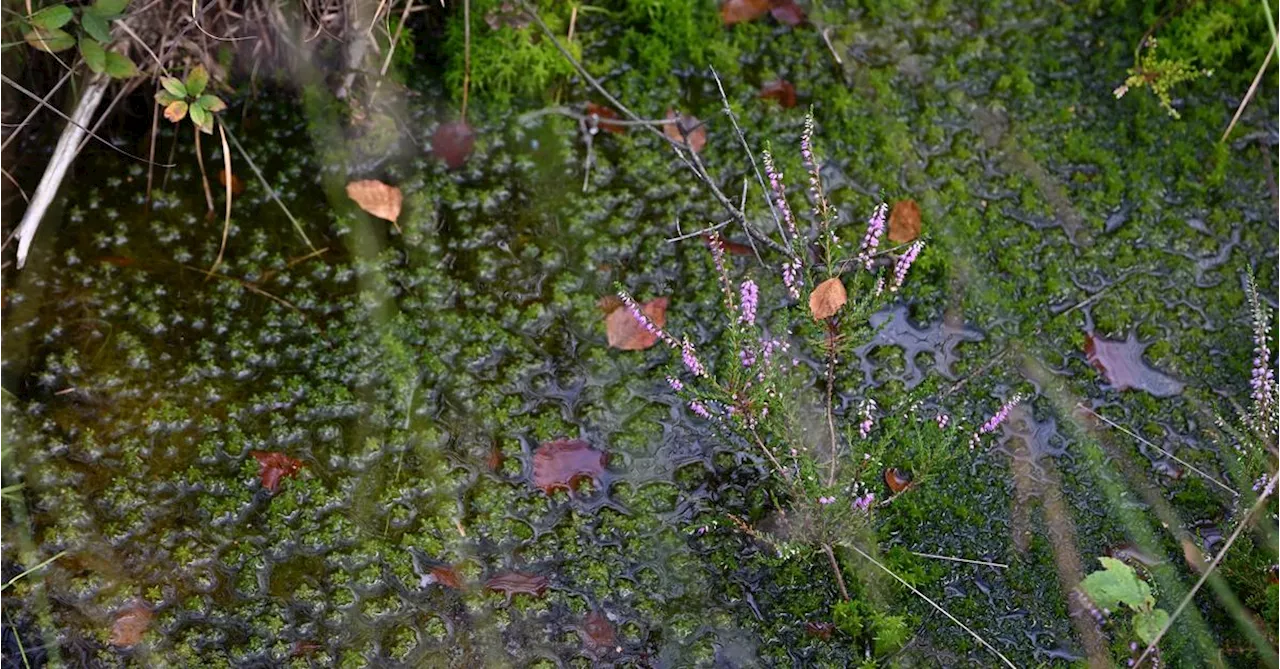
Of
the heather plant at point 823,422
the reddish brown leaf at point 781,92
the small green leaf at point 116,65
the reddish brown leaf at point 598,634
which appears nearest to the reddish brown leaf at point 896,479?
the heather plant at point 823,422

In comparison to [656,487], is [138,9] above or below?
above

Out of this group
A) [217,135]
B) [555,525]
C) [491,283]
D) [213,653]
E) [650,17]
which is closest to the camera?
[213,653]

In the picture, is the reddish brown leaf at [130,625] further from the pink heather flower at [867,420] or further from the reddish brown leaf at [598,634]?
the pink heather flower at [867,420]

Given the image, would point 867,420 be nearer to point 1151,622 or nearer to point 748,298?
point 748,298

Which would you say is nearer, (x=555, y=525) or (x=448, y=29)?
(x=555, y=525)

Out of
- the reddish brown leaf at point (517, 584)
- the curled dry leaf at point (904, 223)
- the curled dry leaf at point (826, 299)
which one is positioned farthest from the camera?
the curled dry leaf at point (904, 223)

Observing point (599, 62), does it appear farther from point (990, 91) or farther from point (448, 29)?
point (990, 91)

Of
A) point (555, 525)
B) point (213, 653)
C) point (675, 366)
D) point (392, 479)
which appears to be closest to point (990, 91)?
point (675, 366)

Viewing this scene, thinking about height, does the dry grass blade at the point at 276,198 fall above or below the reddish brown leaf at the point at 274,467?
above
